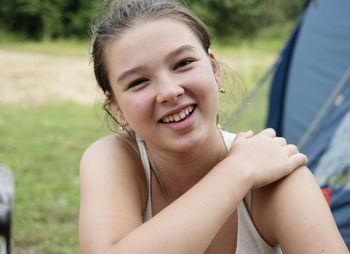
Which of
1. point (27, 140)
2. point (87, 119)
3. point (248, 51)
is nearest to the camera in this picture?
point (27, 140)

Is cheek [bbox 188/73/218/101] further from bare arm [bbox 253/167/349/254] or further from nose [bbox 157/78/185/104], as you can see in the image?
bare arm [bbox 253/167/349/254]

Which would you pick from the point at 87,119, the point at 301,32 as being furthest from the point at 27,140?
the point at 301,32

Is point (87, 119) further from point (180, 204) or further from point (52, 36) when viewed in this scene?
point (52, 36)

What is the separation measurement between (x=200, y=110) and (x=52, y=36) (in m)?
16.7

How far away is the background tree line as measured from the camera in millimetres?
16438

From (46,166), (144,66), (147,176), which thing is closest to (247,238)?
(147,176)

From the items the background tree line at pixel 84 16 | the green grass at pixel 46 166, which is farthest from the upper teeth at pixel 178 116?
the background tree line at pixel 84 16

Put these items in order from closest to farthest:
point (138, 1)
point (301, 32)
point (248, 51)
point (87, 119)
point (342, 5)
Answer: point (138, 1), point (342, 5), point (301, 32), point (87, 119), point (248, 51)

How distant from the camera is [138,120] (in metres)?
1.15

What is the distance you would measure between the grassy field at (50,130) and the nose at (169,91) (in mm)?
468

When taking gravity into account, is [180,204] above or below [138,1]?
below

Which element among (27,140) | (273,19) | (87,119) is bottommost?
(273,19)

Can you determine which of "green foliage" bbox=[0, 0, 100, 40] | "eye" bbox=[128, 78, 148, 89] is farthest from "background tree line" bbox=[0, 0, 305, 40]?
"eye" bbox=[128, 78, 148, 89]

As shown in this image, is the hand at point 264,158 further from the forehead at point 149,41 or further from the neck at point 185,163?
the forehead at point 149,41
